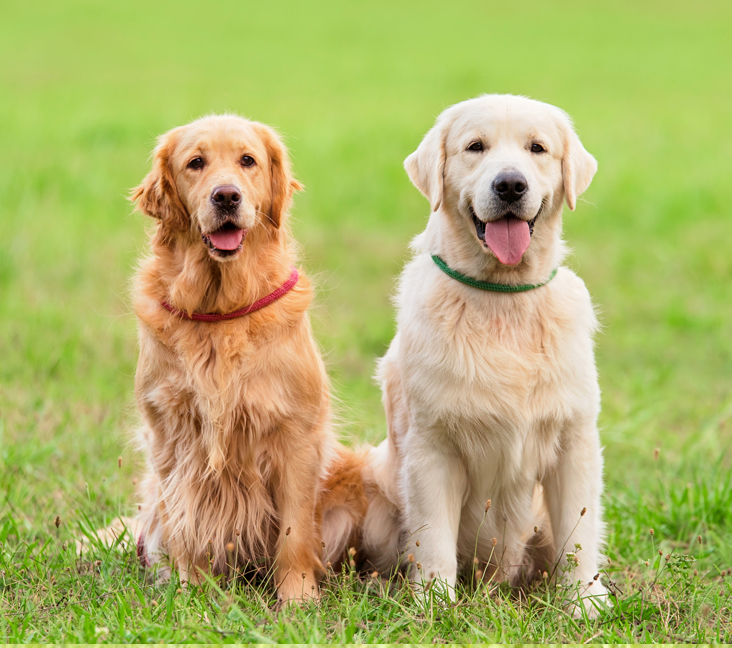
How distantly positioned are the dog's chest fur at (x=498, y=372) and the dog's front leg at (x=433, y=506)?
60 millimetres

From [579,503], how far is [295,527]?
1.08m

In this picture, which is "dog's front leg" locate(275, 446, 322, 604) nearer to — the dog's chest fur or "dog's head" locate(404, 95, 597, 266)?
the dog's chest fur

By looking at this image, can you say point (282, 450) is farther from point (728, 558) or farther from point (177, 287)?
point (728, 558)

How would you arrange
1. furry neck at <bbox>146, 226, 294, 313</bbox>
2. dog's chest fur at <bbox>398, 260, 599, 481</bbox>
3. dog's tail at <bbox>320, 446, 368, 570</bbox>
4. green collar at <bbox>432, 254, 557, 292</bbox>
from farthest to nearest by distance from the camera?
dog's tail at <bbox>320, 446, 368, 570</bbox>
furry neck at <bbox>146, 226, 294, 313</bbox>
green collar at <bbox>432, 254, 557, 292</bbox>
dog's chest fur at <bbox>398, 260, 599, 481</bbox>

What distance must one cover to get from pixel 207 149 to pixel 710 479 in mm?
2955

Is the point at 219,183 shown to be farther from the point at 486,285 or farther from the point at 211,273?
the point at 486,285

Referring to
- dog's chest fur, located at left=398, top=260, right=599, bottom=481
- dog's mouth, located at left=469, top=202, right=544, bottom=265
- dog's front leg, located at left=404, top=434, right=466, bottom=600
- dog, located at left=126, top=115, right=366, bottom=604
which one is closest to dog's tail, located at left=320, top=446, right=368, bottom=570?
dog, located at left=126, top=115, right=366, bottom=604

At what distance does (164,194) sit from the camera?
10.5 feet

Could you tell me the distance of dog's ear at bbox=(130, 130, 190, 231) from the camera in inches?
126

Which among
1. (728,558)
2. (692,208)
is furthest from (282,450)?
(692,208)

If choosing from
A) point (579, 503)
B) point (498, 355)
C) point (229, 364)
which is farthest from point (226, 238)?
point (579, 503)

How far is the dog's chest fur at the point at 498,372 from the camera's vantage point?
2.94 m

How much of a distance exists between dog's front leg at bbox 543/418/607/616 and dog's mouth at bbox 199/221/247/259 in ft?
4.58

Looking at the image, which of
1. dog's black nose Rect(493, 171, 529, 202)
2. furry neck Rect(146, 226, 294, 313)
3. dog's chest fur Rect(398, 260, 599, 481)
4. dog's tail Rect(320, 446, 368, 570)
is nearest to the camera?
dog's black nose Rect(493, 171, 529, 202)
